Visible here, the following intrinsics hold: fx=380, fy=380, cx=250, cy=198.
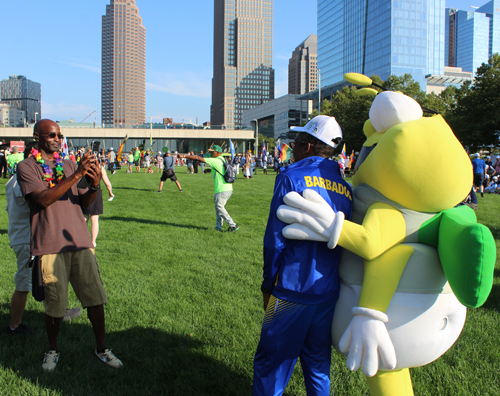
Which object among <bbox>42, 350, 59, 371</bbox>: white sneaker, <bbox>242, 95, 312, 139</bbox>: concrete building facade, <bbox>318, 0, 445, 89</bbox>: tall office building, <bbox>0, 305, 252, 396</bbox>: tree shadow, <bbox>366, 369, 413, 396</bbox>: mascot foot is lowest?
<bbox>0, 305, 252, 396</bbox>: tree shadow

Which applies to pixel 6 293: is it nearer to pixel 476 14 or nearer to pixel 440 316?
pixel 440 316

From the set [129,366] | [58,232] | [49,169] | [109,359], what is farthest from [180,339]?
[49,169]

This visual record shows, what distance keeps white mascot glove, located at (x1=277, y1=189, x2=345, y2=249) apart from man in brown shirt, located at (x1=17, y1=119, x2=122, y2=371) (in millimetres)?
1795

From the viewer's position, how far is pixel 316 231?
6.80 feet

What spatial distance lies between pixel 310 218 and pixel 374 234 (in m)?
0.36

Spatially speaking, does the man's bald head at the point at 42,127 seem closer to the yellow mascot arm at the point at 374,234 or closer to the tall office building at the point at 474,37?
the yellow mascot arm at the point at 374,234

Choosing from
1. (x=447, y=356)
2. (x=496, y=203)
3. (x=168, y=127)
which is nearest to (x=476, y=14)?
(x=168, y=127)

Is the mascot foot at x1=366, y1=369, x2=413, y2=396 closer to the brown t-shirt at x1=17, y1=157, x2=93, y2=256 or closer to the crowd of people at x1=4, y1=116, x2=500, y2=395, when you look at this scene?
the crowd of people at x1=4, y1=116, x2=500, y2=395

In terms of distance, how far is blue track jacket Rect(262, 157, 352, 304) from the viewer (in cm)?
218

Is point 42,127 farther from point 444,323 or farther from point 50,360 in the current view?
point 444,323

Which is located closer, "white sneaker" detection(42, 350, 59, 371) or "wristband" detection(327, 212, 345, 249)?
"wristband" detection(327, 212, 345, 249)

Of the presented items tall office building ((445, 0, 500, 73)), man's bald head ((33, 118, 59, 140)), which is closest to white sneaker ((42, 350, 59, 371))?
man's bald head ((33, 118, 59, 140))

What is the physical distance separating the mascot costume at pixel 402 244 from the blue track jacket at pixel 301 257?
→ 0.31 ft

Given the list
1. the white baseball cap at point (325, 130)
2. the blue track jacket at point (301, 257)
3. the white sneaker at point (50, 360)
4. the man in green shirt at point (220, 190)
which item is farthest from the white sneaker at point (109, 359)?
the man in green shirt at point (220, 190)
